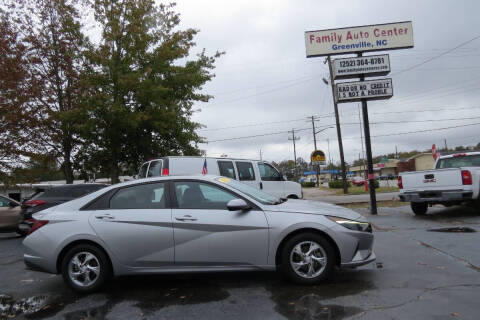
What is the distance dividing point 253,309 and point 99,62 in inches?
604

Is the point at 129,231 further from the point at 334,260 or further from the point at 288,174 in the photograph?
the point at 288,174

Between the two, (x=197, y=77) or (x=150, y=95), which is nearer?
(x=150, y=95)

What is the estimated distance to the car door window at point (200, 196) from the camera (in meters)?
4.78

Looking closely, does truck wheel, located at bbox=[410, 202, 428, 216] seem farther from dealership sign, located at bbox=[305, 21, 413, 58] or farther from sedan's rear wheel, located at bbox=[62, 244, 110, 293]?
sedan's rear wheel, located at bbox=[62, 244, 110, 293]

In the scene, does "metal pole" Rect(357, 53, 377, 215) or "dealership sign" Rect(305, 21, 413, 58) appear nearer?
"metal pole" Rect(357, 53, 377, 215)

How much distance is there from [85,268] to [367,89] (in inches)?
415

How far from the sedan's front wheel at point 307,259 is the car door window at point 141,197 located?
178cm

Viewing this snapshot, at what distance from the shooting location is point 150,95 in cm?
1631

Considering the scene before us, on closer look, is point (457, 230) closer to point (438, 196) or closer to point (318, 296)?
point (438, 196)

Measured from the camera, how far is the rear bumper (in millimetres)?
9867

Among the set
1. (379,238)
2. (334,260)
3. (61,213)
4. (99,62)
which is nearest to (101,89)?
(99,62)

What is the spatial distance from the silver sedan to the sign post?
297 inches

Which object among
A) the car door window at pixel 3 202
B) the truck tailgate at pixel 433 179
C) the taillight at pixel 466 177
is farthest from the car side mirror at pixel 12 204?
the taillight at pixel 466 177

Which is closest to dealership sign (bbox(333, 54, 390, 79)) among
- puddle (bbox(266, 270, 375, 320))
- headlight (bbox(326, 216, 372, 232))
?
headlight (bbox(326, 216, 372, 232))
